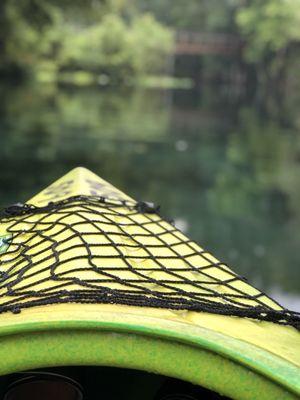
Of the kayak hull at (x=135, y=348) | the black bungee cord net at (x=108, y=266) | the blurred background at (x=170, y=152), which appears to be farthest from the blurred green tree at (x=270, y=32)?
the kayak hull at (x=135, y=348)

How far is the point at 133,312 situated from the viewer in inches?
53.1

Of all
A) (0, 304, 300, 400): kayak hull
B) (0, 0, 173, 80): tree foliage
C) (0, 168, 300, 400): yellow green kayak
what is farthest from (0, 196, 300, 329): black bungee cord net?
(0, 0, 173, 80): tree foliage

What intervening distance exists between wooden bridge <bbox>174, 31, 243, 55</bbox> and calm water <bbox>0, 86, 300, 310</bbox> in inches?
978

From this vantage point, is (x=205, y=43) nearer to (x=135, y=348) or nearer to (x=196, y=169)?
(x=196, y=169)

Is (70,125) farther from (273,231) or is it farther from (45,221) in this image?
(45,221)

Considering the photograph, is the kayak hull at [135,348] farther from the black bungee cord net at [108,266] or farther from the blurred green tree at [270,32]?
the blurred green tree at [270,32]

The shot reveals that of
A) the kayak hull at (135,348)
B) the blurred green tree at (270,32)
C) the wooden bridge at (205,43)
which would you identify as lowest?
the kayak hull at (135,348)

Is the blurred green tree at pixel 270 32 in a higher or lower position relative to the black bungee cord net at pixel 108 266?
higher

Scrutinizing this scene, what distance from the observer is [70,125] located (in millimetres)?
11641

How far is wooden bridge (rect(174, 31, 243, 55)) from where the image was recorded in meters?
38.2

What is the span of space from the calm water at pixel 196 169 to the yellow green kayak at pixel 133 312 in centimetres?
212

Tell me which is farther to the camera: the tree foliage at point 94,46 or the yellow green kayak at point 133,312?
the tree foliage at point 94,46

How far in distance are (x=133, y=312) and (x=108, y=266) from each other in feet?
1.35

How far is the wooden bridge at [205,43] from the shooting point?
38.2 metres
